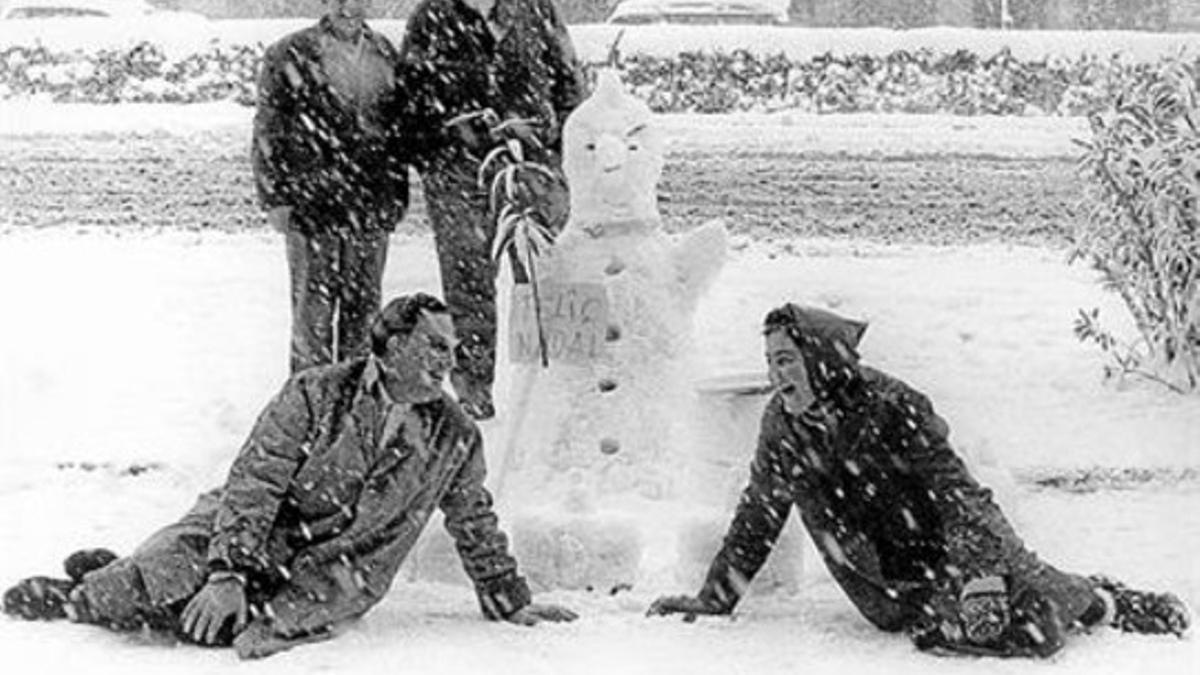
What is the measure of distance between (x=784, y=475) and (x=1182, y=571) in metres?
1.61

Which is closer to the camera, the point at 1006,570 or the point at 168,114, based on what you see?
the point at 1006,570

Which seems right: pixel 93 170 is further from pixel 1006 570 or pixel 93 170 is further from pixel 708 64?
pixel 1006 570

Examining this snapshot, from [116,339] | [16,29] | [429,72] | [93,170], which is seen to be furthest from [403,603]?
[16,29]

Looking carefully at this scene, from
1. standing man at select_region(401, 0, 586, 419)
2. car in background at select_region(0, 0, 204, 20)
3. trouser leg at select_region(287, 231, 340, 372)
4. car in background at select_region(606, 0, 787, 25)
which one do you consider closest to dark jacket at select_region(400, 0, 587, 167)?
standing man at select_region(401, 0, 586, 419)

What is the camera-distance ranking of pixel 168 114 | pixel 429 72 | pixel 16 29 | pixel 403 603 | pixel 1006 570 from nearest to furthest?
1. pixel 1006 570
2. pixel 403 603
3. pixel 429 72
4. pixel 168 114
5. pixel 16 29

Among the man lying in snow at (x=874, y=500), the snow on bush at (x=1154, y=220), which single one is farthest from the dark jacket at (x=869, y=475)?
the snow on bush at (x=1154, y=220)

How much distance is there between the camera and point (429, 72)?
705 centimetres

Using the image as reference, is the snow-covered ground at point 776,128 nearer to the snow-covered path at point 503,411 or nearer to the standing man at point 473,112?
the snow-covered path at point 503,411

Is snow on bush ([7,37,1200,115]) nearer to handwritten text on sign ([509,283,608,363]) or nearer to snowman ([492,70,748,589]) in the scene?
snowman ([492,70,748,589])

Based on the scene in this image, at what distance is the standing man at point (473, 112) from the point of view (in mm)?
6953

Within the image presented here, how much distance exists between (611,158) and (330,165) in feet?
3.76

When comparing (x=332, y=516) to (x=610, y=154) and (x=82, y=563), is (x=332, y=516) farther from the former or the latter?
(x=610, y=154)

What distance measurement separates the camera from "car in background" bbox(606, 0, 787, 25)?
82.3 ft

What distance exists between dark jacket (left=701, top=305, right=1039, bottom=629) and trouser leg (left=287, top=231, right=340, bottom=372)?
87.6 inches
